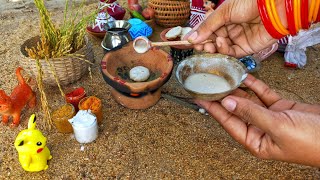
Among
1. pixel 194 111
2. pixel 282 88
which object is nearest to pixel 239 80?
pixel 194 111

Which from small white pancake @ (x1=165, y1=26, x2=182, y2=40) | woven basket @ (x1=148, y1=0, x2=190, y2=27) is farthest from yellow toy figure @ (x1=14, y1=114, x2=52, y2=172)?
woven basket @ (x1=148, y1=0, x2=190, y2=27)

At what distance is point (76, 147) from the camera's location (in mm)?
1736

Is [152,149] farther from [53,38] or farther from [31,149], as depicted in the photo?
[53,38]

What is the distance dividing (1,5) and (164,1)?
1.94 meters

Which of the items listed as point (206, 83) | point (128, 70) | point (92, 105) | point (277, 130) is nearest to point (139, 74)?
point (128, 70)

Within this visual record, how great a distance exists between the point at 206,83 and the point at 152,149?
50 centimetres

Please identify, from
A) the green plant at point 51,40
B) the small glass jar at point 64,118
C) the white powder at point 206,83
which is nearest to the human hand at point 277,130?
the white powder at point 206,83

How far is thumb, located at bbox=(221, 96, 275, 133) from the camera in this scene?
A: 1135mm

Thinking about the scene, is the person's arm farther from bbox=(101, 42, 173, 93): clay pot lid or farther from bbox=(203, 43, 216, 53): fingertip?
bbox=(101, 42, 173, 93): clay pot lid

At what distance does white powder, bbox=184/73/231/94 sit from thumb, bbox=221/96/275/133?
14.7 inches

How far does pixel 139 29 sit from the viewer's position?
2.65m

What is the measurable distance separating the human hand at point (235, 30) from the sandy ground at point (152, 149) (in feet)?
1.65

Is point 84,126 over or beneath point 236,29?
beneath

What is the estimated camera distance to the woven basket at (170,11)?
289 cm
